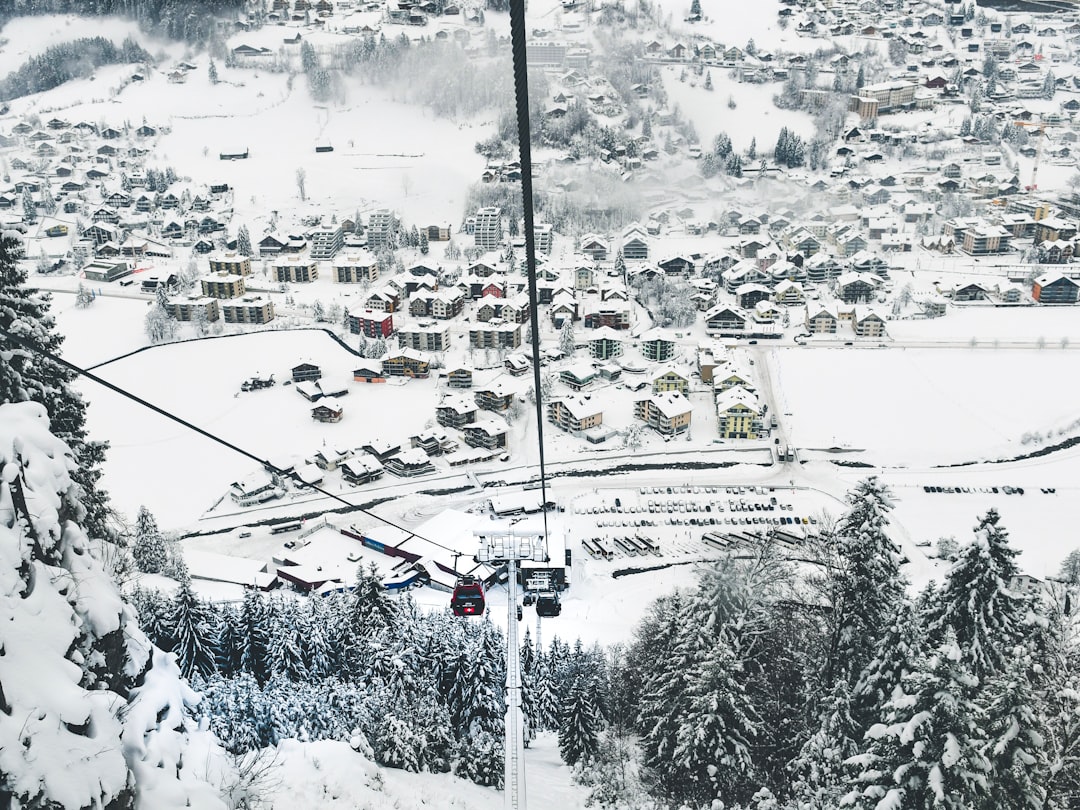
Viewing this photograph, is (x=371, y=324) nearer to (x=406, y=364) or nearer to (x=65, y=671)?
(x=406, y=364)

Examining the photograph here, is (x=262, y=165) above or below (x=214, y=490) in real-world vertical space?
above

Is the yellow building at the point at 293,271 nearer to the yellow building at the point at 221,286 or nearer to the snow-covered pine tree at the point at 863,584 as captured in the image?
the yellow building at the point at 221,286

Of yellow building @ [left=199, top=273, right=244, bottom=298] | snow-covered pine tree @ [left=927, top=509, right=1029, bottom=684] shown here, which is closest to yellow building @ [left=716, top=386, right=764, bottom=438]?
snow-covered pine tree @ [left=927, top=509, right=1029, bottom=684]

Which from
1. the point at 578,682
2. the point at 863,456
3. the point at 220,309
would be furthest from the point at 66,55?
the point at 578,682

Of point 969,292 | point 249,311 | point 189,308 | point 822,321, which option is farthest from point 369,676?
point 969,292

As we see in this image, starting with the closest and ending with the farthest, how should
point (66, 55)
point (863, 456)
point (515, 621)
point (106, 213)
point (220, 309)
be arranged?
point (515, 621) < point (863, 456) < point (220, 309) < point (106, 213) < point (66, 55)

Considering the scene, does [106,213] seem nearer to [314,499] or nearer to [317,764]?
[314,499]

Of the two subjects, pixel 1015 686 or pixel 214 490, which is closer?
pixel 1015 686
